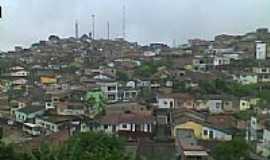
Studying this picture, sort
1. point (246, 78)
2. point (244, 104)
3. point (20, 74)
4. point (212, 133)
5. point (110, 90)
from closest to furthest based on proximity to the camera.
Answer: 1. point (212, 133)
2. point (244, 104)
3. point (110, 90)
4. point (246, 78)
5. point (20, 74)

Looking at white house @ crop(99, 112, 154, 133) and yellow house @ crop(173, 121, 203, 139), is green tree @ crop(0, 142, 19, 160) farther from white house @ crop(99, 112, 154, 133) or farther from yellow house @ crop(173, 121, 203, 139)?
yellow house @ crop(173, 121, 203, 139)

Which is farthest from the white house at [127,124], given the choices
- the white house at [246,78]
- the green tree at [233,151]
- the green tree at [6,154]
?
the white house at [246,78]

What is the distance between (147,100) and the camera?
30.7 metres

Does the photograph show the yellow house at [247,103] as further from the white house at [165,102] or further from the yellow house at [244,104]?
the white house at [165,102]

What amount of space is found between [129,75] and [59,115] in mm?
14287

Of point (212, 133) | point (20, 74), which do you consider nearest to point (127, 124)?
point (212, 133)

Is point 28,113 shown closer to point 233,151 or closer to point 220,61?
point 233,151

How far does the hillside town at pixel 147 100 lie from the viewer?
21125 mm

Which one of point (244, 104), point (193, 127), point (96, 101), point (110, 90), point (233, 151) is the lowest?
point (233, 151)

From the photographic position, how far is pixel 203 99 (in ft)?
97.1

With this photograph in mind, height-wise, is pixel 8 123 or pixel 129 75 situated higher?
pixel 129 75

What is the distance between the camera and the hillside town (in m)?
21.1

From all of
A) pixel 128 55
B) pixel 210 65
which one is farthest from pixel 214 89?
pixel 128 55

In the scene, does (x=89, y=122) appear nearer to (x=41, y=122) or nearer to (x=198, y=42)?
(x=41, y=122)
